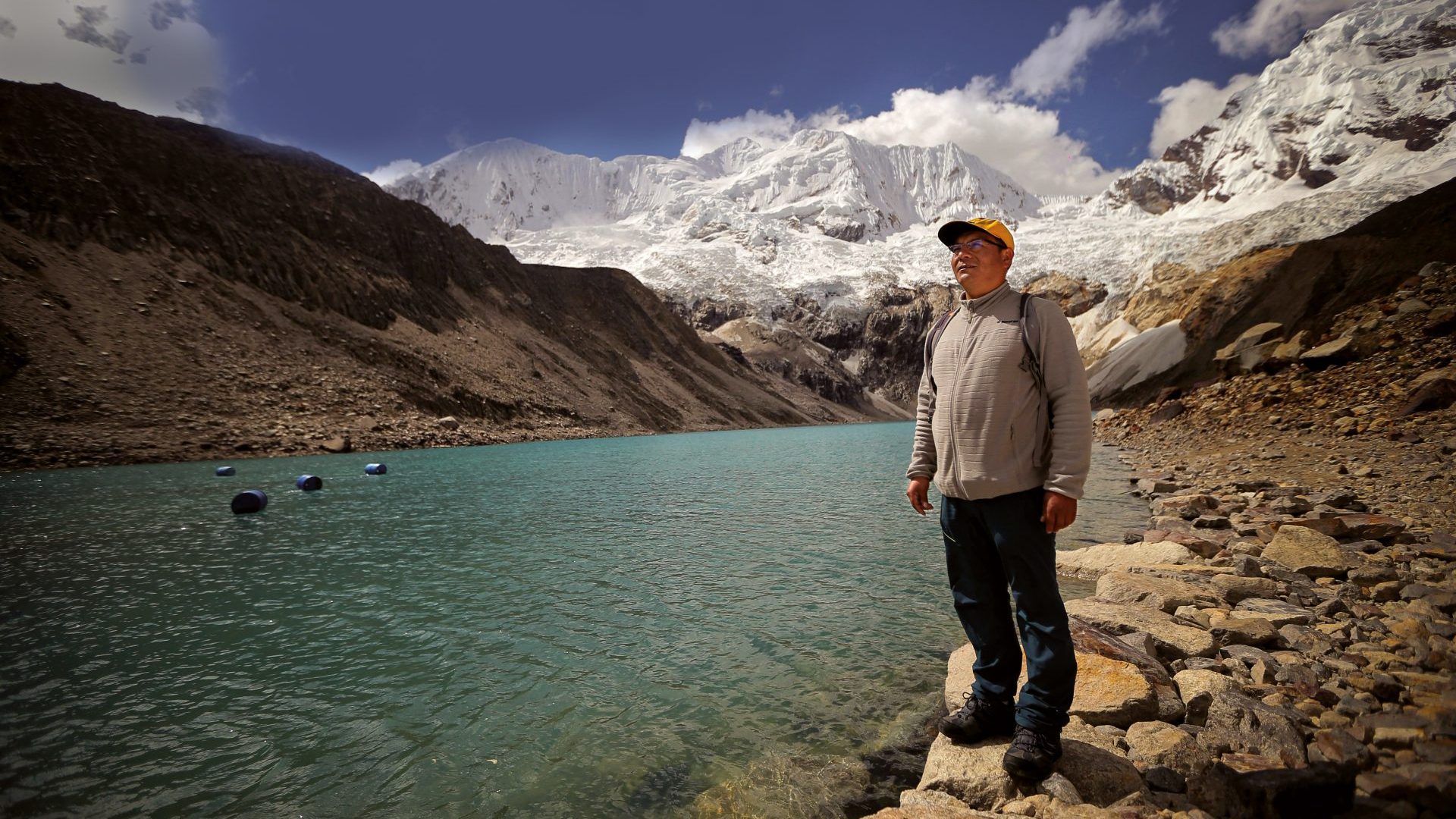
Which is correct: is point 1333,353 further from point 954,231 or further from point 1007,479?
point 1007,479

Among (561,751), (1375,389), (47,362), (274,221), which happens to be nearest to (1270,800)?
(561,751)

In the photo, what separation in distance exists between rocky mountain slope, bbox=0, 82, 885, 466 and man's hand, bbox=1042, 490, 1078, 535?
4079 cm

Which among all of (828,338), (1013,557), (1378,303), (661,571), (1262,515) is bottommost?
(661,571)

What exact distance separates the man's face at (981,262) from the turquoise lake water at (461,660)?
3381 millimetres

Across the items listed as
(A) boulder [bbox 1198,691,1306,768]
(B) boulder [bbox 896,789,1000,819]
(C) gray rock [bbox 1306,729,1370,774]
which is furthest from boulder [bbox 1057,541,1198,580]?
(B) boulder [bbox 896,789,1000,819]

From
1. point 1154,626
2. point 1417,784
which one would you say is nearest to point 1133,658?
point 1154,626

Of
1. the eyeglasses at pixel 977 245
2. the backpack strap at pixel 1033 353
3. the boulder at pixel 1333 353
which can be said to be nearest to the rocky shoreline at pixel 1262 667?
the backpack strap at pixel 1033 353

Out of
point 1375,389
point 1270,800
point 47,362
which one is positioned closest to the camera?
point 1270,800

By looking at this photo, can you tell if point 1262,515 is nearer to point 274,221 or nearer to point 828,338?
point 274,221

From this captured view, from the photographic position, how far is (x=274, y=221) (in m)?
61.6

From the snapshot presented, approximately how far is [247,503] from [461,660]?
14212mm

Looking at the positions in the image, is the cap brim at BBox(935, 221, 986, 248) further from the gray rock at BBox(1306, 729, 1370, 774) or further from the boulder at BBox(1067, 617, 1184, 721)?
the gray rock at BBox(1306, 729, 1370, 774)

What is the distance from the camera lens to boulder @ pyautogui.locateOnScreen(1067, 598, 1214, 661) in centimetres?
529

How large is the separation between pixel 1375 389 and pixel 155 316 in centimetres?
6084
